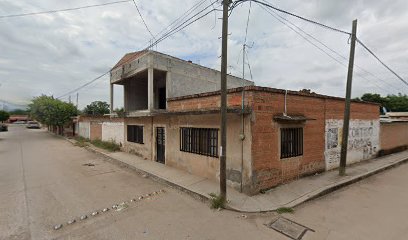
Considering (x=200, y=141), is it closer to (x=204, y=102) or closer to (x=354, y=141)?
(x=204, y=102)

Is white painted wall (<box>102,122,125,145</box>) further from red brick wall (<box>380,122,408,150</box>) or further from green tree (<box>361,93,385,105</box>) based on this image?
green tree (<box>361,93,385,105</box>)

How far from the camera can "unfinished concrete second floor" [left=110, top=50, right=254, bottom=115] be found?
11.7 meters

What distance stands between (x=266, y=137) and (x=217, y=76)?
7.98m

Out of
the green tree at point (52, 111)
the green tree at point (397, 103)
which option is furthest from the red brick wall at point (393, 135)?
the green tree at point (52, 111)

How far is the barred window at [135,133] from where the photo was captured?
14008 millimetres

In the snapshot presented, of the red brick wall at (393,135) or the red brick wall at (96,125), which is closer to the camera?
the red brick wall at (393,135)

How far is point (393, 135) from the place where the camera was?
1564cm

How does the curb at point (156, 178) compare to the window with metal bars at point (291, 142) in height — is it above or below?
below

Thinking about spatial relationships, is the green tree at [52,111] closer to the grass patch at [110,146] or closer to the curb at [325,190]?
the grass patch at [110,146]

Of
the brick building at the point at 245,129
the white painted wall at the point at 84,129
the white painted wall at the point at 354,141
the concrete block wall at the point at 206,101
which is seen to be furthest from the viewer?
the white painted wall at the point at 84,129

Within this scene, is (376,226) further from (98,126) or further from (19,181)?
(98,126)

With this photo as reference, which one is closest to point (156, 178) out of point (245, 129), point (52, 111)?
→ point (245, 129)

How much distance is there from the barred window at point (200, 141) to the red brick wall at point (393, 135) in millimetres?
11951

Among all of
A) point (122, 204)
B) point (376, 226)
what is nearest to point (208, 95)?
point (122, 204)
